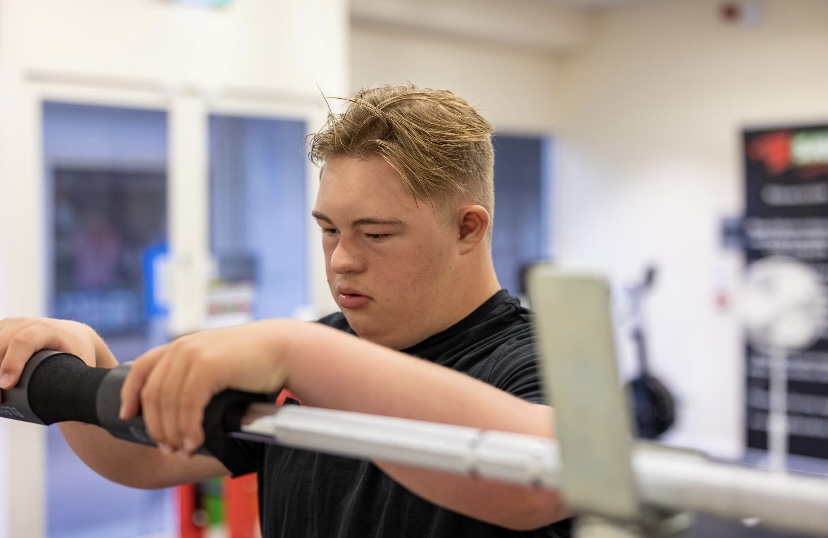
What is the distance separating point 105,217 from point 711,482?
4806mm

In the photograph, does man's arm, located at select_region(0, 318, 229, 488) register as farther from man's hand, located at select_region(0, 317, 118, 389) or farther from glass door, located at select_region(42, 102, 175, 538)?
glass door, located at select_region(42, 102, 175, 538)

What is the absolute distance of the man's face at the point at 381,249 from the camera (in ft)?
3.58

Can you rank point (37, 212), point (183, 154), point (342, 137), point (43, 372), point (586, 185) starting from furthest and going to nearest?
point (586, 185) → point (183, 154) → point (37, 212) → point (342, 137) → point (43, 372)

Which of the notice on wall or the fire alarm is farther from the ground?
the fire alarm

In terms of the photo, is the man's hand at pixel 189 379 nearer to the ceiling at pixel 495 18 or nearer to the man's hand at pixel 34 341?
the man's hand at pixel 34 341

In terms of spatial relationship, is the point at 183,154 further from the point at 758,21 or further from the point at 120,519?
the point at 758,21

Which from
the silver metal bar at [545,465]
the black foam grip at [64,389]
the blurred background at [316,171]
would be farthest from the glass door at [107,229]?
the silver metal bar at [545,465]

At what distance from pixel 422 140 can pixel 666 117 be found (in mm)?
6166

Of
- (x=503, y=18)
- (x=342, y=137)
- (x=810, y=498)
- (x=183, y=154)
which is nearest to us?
(x=810, y=498)

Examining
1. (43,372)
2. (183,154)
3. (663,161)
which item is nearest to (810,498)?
(43,372)

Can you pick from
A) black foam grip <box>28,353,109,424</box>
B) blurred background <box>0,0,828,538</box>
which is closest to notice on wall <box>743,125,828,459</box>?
blurred background <box>0,0,828,538</box>

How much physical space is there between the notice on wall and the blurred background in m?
0.02

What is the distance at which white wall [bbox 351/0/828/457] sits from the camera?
6324 millimetres

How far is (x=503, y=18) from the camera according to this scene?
21.9ft
